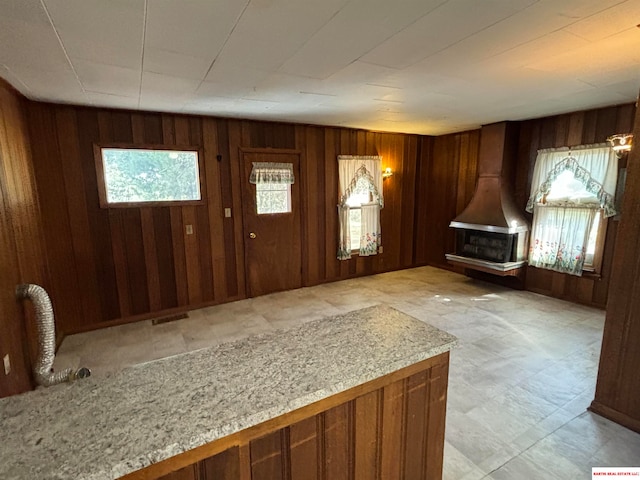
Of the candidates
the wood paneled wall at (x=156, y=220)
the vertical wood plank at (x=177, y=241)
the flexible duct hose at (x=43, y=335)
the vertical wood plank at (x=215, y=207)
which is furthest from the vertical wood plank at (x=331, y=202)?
the flexible duct hose at (x=43, y=335)

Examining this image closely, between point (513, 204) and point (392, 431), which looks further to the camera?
point (513, 204)

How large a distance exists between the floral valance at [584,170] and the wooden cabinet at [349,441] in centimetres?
388

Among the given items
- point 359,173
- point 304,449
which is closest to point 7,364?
point 304,449

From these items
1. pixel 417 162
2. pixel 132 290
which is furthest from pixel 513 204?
pixel 132 290

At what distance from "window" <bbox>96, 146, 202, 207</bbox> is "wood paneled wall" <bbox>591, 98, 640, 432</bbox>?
4100 millimetres

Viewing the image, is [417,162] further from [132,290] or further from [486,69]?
[132,290]

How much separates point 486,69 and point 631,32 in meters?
0.81

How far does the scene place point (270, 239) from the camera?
4.70 metres

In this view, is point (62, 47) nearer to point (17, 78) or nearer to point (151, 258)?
point (17, 78)

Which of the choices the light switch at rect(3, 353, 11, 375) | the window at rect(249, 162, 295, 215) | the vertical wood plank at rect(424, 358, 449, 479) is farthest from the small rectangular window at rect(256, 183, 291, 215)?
the vertical wood plank at rect(424, 358, 449, 479)

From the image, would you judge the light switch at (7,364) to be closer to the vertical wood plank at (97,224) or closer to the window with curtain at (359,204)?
the vertical wood plank at (97,224)

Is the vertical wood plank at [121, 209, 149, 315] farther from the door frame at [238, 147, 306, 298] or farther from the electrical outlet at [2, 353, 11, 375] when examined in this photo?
the electrical outlet at [2, 353, 11, 375]

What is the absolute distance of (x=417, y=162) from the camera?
6.01 m

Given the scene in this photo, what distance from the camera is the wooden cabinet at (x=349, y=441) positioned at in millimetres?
872
